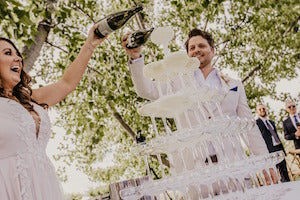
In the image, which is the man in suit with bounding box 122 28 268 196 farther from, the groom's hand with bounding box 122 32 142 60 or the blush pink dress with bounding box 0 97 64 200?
the blush pink dress with bounding box 0 97 64 200

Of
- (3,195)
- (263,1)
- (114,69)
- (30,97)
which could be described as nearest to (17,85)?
(30,97)

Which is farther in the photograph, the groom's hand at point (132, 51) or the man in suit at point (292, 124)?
the man in suit at point (292, 124)

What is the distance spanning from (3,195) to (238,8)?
27.3ft

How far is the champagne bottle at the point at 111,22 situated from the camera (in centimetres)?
205

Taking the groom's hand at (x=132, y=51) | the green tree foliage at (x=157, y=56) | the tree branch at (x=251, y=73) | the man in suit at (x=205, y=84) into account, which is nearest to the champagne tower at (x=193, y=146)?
the man in suit at (x=205, y=84)

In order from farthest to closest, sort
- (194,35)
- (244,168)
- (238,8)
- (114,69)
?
(238,8), (114,69), (194,35), (244,168)

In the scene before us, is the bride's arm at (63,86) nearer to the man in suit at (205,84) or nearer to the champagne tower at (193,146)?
the man in suit at (205,84)

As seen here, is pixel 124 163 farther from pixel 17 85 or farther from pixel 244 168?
pixel 244 168

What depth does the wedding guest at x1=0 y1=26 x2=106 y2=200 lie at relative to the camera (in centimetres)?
182

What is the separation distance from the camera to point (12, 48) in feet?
6.90

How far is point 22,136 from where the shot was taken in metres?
1.89

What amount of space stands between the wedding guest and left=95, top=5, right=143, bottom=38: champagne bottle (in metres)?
0.13

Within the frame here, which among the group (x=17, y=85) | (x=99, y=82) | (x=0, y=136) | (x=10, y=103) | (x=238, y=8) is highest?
(x=238, y=8)

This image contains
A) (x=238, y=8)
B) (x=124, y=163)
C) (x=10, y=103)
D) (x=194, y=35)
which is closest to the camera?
(x=10, y=103)
